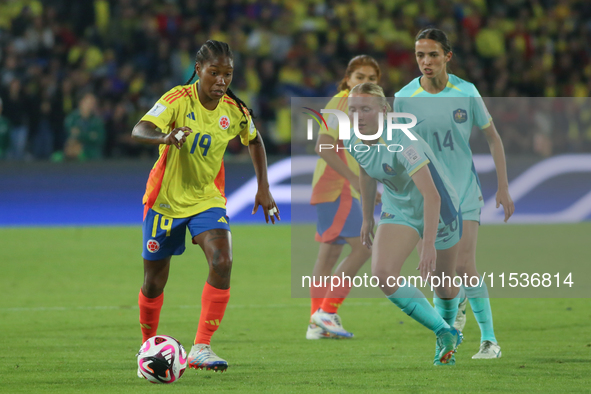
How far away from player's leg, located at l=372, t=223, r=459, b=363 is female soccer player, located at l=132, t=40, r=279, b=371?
2.90 ft

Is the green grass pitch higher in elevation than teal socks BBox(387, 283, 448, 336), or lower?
lower

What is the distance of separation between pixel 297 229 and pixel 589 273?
5.50 metres

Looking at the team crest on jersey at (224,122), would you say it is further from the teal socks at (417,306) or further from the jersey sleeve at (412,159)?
the teal socks at (417,306)

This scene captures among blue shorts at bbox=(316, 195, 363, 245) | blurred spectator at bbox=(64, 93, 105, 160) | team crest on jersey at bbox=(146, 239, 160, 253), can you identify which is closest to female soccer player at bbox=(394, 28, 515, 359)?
blue shorts at bbox=(316, 195, 363, 245)

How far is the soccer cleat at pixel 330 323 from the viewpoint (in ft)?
21.2

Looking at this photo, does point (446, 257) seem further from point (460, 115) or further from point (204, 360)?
point (204, 360)

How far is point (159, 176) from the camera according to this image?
5133 mm

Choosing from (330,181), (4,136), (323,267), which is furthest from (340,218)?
(4,136)

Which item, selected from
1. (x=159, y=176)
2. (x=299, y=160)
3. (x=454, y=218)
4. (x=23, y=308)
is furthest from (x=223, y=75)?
(x=299, y=160)

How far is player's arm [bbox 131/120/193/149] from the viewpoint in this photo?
451 centimetres

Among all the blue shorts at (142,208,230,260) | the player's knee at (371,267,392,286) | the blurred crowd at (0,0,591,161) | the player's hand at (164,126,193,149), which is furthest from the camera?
the blurred crowd at (0,0,591,161)

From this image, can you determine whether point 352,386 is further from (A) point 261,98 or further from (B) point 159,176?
(A) point 261,98

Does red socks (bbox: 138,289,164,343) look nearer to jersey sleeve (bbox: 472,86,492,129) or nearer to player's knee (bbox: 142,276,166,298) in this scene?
player's knee (bbox: 142,276,166,298)

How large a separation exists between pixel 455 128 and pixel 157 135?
2001 millimetres
